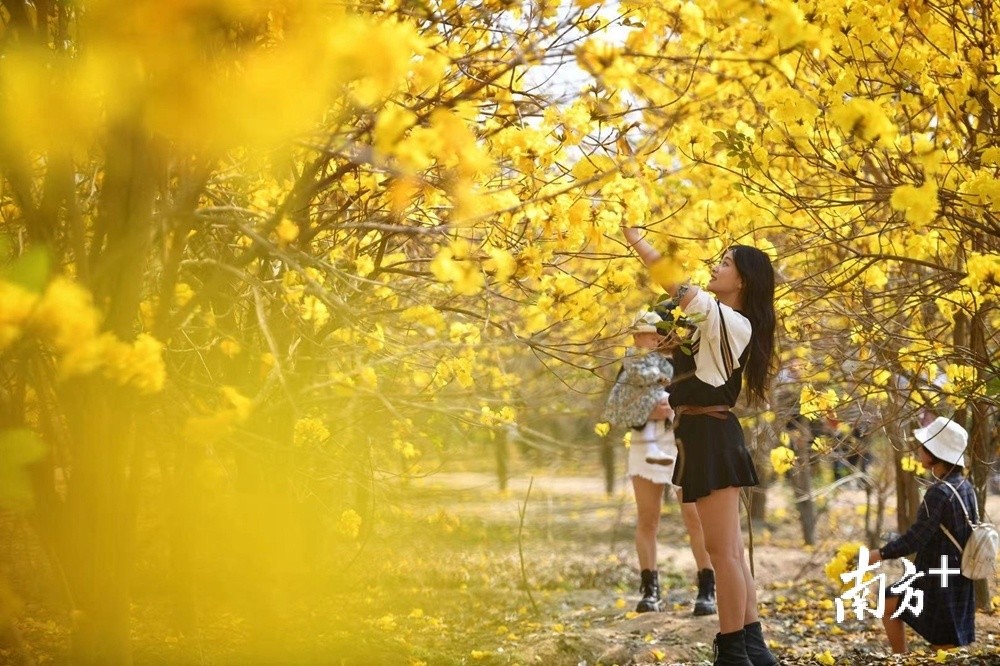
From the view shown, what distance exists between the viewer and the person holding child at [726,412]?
12.0 ft

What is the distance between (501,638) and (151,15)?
13.6ft

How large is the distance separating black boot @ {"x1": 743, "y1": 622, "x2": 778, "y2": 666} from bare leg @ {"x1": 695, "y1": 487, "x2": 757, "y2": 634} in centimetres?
21

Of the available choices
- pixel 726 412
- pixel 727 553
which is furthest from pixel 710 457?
pixel 727 553

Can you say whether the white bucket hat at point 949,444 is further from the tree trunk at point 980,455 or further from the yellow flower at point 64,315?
the yellow flower at point 64,315

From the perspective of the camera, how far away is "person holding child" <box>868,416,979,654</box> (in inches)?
183

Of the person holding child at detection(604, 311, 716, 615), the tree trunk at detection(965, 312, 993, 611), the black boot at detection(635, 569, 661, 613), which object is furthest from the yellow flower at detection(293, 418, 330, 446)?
the tree trunk at detection(965, 312, 993, 611)

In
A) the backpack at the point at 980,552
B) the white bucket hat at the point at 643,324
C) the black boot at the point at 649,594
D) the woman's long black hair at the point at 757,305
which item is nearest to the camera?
the white bucket hat at the point at 643,324

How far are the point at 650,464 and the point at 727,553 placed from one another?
1.97m

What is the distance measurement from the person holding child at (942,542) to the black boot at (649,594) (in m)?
1.44

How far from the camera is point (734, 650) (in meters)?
3.66

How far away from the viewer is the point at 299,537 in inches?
177

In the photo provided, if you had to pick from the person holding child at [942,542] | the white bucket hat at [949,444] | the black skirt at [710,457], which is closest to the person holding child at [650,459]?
the person holding child at [942,542]

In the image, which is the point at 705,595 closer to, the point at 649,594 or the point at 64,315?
the point at 649,594

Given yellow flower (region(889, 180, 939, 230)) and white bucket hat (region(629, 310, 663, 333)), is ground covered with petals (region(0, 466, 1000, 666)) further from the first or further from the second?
→ yellow flower (region(889, 180, 939, 230))
